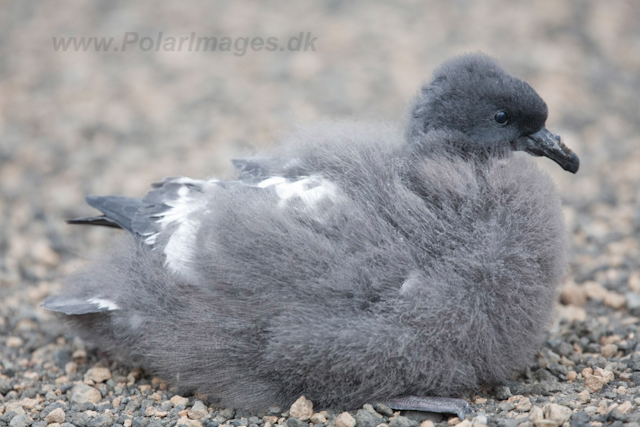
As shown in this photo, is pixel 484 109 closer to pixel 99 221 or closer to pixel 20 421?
pixel 99 221

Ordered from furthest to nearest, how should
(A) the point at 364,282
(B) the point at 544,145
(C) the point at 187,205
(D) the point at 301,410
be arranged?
1. (C) the point at 187,205
2. (B) the point at 544,145
3. (D) the point at 301,410
4. (A) the point at 364,282

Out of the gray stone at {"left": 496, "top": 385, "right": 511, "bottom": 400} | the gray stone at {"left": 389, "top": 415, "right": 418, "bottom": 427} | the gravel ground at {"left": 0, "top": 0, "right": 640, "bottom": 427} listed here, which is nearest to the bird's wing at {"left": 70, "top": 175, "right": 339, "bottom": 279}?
the gravel ground at {"left": 0, "top": 0, "right": 640, "bottom": 427}

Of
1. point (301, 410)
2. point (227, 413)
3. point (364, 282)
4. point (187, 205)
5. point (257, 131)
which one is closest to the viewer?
point (364, 282)

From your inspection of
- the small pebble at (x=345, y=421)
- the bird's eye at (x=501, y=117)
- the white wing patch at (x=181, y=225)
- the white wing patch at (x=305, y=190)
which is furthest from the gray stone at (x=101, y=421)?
the bird's eye at (x=501, y=117)

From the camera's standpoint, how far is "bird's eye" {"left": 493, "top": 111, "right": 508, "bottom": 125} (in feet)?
9.27

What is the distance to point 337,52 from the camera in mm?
7453

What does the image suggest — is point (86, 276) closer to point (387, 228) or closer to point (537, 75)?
point (387, 228)

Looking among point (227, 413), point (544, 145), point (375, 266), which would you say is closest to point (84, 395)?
point (227, 413)

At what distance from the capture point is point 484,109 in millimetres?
2805

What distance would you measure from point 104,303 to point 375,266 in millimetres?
1278

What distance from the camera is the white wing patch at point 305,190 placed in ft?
8.81

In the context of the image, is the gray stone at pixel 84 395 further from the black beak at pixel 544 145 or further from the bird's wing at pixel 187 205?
the black beak at pixel 544 145

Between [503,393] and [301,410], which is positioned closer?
[301,410]

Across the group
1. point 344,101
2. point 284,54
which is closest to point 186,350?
point 344,101
